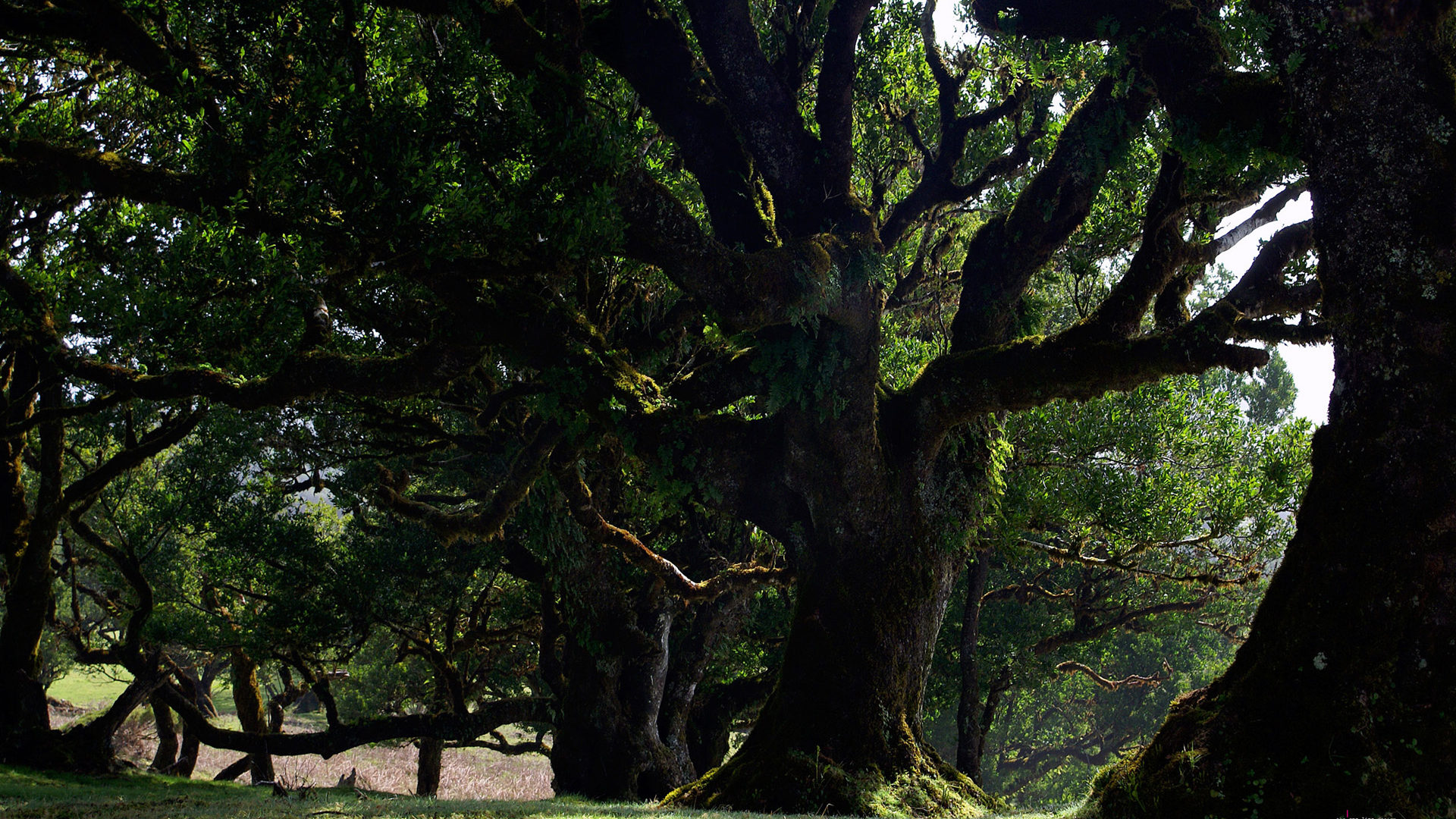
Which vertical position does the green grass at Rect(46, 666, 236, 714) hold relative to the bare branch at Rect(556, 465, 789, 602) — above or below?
below

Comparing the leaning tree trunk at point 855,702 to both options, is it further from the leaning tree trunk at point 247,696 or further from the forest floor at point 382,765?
the forest floor at point 382,765

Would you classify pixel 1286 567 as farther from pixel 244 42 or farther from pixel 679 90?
pixel 244 42

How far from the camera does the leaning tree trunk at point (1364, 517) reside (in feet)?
17.3

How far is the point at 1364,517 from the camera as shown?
577 centimetres

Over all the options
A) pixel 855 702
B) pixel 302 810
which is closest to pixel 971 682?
pixel 855 702

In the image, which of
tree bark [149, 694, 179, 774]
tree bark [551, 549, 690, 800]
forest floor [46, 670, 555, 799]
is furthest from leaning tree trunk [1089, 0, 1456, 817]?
tree bark [149, 694, 179, 774]

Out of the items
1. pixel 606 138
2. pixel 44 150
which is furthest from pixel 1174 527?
pixel 44 150

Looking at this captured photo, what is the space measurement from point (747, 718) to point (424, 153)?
1821 cm

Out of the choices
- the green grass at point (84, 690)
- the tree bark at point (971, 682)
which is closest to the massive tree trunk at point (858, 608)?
the tree bark at point (971, 682)

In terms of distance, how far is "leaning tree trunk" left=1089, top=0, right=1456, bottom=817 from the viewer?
17.3 ft

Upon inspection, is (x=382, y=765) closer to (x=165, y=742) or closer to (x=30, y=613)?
(x=165, y=742)

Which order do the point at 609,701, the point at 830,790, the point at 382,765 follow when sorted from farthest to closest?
the point at 382,765 < the point at 609,701 < the point at 830,790

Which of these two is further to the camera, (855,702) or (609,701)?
(609,701)

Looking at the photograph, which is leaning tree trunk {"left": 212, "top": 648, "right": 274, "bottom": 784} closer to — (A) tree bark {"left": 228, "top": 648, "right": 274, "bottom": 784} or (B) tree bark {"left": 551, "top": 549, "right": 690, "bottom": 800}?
(A) tree bark {"left": 228, "top": 648, "right": 274, "bottom": 784}
